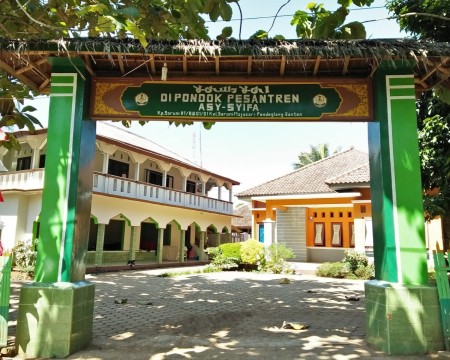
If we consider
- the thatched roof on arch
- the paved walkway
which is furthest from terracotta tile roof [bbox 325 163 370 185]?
the thatched roof on arch

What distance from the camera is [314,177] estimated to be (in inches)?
703

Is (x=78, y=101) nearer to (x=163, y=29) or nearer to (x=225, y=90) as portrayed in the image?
(x=163, y=29)

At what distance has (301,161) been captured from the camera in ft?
109

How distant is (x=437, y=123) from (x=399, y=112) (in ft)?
16.3

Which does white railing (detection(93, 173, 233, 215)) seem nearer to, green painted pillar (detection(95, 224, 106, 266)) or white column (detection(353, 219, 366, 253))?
green painted pillar (detection(95, 224, 106, 266))

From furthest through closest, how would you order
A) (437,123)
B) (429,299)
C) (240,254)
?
(240,254), (437,123), (429,299)

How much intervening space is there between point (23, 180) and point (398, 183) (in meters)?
14.7

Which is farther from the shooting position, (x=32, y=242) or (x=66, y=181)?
(x=32, y=242)

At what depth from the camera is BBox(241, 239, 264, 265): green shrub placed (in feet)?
51.0

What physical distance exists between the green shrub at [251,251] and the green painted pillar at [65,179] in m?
11.1

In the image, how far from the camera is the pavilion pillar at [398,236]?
4320 mm

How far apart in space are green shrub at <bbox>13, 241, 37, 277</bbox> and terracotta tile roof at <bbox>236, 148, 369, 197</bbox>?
8.84m

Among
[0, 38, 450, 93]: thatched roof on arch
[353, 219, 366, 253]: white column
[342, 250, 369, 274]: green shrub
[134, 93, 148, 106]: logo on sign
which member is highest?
[0, 38, 450, 93]: thatched roof on arch

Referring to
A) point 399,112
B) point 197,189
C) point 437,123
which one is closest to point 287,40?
point 399,112
